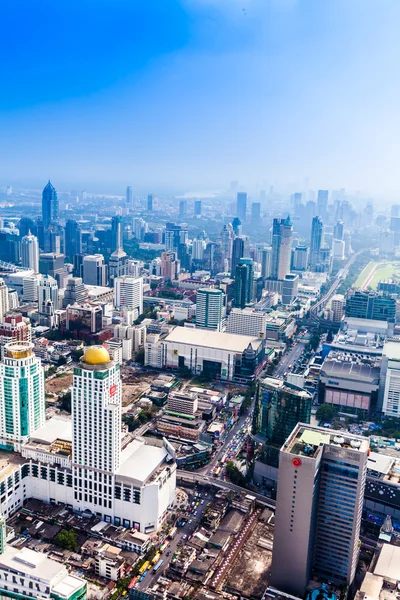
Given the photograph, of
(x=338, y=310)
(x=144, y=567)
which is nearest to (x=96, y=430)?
(x=144, y=567)

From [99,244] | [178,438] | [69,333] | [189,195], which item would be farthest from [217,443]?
[189,195]

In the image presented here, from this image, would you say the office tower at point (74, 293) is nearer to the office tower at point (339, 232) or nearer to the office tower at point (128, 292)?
the office tower at point (128, 292)

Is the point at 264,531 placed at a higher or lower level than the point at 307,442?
lower

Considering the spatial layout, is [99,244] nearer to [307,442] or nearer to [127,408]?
[127,408]

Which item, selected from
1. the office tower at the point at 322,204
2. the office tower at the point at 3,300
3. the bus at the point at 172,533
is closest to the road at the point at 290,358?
the bus at the point at 172,533

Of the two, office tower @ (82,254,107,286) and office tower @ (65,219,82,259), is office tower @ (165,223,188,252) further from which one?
office tower @ (82,254,107,286)

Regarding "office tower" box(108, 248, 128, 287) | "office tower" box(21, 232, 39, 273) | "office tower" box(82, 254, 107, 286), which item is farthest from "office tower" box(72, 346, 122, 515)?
"office tower" box(21, 232, 39, 273)
